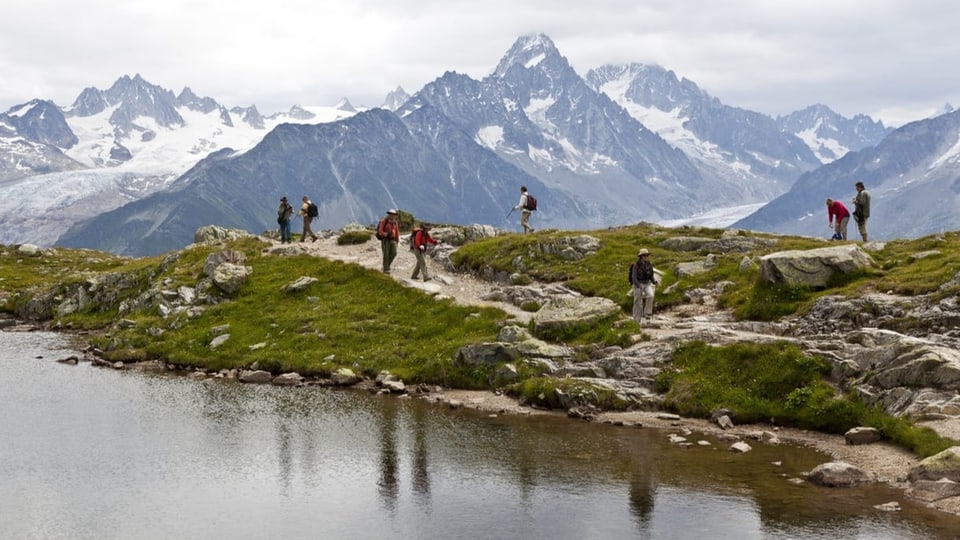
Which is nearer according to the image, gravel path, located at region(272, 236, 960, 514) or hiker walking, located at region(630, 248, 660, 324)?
gravel path, located at region(272, 236, 960, 514)

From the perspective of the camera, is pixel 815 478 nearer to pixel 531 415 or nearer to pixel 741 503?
pixel 741 503

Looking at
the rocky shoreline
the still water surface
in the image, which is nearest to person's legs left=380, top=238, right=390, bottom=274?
the rocky shoreline

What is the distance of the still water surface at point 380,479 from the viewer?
27328mm

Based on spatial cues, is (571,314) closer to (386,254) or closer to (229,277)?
(386,254)

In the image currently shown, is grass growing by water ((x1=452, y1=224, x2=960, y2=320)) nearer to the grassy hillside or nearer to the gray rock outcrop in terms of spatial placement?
the grassy hillside

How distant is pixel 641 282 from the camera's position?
157 ft

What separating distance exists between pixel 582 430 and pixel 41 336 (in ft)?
167

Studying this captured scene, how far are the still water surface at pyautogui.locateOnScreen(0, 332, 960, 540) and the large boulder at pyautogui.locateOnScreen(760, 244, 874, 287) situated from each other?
1579 centimetres

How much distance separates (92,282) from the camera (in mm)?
77750

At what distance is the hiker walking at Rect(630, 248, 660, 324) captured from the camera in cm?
4775

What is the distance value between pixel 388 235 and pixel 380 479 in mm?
32425

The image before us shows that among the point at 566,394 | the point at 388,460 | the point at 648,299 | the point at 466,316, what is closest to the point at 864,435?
the point at 566,394

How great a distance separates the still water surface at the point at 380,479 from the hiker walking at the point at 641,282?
11.3 metres

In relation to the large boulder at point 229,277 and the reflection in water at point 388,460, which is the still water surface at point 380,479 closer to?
the reflection in water at point 388,460
